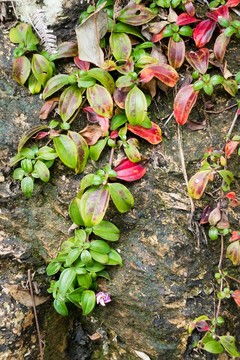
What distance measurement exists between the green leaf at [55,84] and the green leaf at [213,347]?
47.6 inches

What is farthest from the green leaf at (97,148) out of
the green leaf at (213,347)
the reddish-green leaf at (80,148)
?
the green leaf at (213,347)

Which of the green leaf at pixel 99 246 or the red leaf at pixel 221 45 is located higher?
the red leaf at pixel 221 45

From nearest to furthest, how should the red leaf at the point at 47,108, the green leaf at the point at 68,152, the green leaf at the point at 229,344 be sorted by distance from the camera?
the green leaf at the point at 229,344 → the green leaf at the point at 68,152 → the red leaf at the point at 47,108

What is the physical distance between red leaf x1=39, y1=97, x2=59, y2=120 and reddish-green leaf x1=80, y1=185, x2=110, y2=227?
415 millimetres

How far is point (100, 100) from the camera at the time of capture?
71.4 inches

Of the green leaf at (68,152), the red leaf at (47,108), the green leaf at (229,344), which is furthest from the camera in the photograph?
the red leaf at (47,108)

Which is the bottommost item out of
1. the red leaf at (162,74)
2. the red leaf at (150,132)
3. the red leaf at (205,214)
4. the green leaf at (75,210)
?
the red leaf at (205,214)

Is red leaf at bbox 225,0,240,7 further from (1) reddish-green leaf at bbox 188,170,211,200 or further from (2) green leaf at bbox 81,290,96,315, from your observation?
(2) green leaf at bbox 81,290,96,315

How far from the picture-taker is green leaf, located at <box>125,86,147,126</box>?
5.77 ft

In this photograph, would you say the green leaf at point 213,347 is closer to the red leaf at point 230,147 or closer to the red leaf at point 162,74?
the red leaf at point 230,147

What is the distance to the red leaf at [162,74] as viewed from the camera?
181cm

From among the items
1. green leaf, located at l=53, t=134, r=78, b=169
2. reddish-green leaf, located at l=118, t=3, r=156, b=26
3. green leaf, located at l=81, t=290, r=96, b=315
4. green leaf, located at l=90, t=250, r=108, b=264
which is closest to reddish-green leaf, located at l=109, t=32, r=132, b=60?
reddish-green leaf, located at l=118, t=3, r=156, b=26

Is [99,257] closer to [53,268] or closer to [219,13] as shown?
[53,268]

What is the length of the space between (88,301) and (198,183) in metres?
0.65
